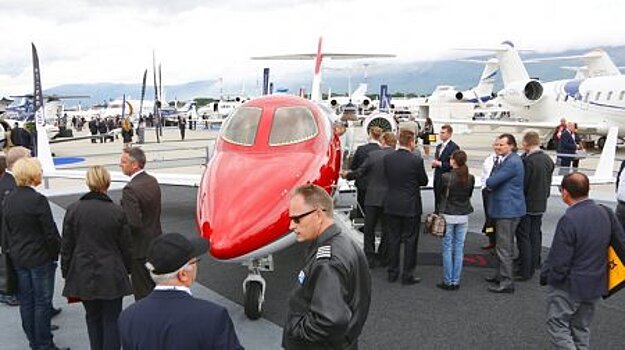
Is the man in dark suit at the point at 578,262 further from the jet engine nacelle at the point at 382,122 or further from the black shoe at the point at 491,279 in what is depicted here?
the jet engine nacelle at the point at 382,122

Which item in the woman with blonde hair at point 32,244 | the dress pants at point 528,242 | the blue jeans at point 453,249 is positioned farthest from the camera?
the dress pants at point 528,242

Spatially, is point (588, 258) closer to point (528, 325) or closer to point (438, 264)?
point (528, 325)

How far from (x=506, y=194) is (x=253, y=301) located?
2917mm

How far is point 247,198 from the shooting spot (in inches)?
194

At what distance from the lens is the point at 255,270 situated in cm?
524

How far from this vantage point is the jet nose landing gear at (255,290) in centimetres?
523

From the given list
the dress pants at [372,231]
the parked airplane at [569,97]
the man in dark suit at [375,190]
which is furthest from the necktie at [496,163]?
the parked airplane at [569,97]

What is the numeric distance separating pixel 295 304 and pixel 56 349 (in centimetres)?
305

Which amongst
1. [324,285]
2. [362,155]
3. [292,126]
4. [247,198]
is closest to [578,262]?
[324,285]

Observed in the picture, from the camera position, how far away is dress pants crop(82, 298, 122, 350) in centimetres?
399

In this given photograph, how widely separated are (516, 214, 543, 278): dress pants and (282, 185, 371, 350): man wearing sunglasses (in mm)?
4401

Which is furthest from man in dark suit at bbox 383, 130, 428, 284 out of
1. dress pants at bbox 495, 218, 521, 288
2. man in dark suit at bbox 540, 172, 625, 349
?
man in dark suit at bbox 540, 172, 625, 349

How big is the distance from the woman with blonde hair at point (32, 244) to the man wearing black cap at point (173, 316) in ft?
8.31

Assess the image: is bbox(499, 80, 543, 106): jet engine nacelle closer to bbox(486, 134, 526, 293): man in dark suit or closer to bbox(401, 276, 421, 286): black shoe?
bbox(486, 134, 526, 293): man in dark suit
